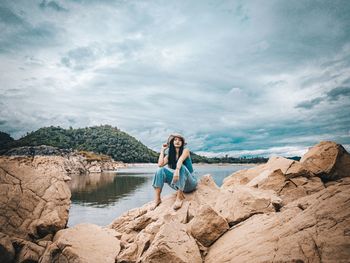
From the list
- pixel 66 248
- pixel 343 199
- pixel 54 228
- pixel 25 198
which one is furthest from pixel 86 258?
pixel 343 199

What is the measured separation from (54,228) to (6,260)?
1682 mm

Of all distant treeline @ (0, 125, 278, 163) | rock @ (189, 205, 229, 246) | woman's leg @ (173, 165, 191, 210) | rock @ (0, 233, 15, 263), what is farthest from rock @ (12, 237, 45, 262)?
distant treeline @ (0, 125, 278, 163)

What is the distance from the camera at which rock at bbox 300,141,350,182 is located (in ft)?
35.7

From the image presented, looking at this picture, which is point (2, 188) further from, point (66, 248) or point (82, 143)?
point (82, 143)

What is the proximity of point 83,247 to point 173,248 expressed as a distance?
2907 millimetres

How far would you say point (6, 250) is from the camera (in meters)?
6.89

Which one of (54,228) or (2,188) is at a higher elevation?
(2,188)

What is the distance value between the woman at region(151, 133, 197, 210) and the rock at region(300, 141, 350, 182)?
5.59 m

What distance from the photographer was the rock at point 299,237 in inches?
151

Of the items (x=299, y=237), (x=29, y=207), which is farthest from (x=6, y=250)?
(x=299, y=237)

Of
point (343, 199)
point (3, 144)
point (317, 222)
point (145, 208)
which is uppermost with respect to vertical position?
point (3, 144)

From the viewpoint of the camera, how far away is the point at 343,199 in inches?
177

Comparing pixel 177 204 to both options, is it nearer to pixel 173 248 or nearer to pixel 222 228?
pixel 222 228

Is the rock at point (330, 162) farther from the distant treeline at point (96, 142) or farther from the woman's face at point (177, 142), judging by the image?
the distant treeline at point (96, 142)
